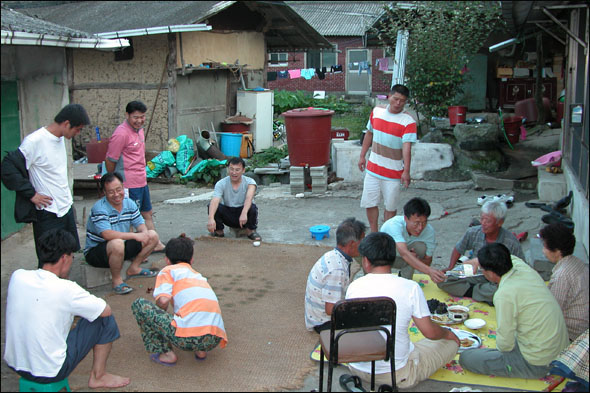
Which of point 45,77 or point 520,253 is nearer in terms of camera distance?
point 520,253

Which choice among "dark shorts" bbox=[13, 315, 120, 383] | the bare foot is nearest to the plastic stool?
"dark shorts" bbox=[13, 315, 120, 383]

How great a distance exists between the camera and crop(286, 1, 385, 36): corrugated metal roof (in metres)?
28.3

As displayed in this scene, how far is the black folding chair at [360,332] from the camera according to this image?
128 inches

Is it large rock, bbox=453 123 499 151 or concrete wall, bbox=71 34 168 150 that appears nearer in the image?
large rock, bbox=453 123 499 151

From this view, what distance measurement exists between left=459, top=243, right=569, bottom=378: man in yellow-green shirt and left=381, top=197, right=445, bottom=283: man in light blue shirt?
45.6 inches

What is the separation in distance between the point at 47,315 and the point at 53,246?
1.33 feet

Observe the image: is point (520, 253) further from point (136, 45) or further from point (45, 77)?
point (136, 45)

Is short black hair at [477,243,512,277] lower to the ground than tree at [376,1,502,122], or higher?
lower

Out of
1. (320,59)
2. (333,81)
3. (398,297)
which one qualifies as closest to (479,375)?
(398,297)

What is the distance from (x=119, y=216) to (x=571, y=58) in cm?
803

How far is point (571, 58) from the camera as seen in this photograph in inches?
384

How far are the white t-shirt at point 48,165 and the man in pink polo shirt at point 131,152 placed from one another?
1.10 metres

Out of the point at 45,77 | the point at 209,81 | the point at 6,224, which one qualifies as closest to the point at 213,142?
the point at 209,81

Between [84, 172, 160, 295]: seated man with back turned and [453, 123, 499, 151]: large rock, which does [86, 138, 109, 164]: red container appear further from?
[453, 123, 499, 151]: large rock
